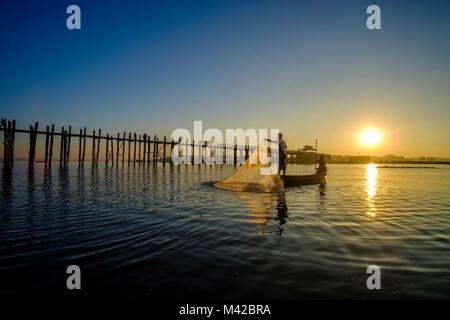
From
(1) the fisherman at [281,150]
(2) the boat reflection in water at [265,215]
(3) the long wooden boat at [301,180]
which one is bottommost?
(2) the boat reflection in water at [265,215]

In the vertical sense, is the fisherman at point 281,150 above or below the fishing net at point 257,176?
above

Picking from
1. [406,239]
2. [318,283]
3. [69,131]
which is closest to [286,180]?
[406,239]

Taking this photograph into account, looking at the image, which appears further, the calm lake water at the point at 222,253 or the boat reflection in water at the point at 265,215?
the boat reflection in water at the point at 265,215

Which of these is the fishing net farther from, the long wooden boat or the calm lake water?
the calm lake water

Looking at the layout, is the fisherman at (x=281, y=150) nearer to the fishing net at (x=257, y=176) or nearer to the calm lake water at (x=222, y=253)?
the fishing net at (x=257, y=176)

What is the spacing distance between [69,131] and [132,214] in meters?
40.6

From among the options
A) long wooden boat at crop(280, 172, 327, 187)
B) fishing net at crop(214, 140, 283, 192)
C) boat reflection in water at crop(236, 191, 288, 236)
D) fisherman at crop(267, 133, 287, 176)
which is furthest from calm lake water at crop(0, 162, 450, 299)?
long wooden boat at crop(280, 172, 327, 187)

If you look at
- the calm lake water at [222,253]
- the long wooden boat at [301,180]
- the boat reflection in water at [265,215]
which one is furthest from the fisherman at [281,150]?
the calm lake water at [222,253]

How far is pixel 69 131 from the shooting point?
41.3 m

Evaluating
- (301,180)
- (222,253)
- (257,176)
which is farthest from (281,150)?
(222,253)

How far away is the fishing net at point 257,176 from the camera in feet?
51.5

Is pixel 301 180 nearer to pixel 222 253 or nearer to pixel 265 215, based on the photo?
pixel 265 215

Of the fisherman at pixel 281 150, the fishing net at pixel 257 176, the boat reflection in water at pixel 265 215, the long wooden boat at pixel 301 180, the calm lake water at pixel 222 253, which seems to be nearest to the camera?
the calm lake water at pixel 222 253
